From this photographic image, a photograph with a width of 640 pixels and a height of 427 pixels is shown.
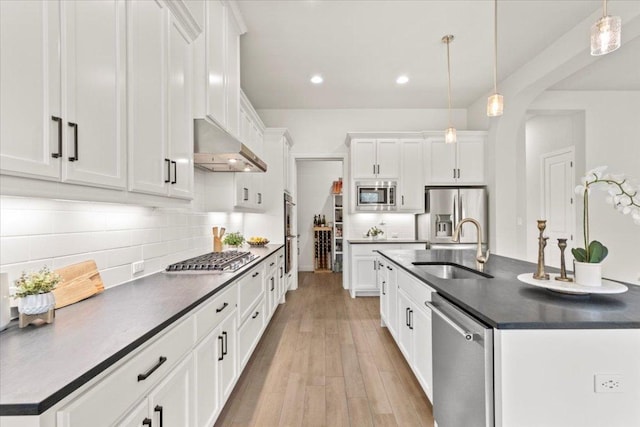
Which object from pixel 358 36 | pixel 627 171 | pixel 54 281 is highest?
pixel 358 36

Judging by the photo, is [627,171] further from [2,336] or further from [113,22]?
[2,336]

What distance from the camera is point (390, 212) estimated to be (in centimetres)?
508

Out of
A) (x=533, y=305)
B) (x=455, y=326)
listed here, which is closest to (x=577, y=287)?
(x=533, y=305)

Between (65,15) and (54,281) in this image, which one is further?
(54,281)

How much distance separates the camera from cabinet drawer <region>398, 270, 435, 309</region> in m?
1.97

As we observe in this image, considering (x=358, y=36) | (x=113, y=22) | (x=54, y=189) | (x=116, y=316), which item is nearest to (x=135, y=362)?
(x=116, y=316)

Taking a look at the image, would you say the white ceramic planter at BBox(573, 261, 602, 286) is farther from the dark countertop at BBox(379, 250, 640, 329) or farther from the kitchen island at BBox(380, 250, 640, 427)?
the kitchen island at BBox(380, 250, 640, 427)

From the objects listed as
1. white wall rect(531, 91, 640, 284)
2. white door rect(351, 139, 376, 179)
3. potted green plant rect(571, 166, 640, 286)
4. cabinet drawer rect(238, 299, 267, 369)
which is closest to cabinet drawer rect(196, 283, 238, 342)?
cabinet drawer rect(238, 299, 267, 369)

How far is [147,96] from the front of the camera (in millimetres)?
1570

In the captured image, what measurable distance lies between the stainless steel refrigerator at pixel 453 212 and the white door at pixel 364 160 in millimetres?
1005

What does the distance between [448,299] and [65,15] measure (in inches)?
77.7

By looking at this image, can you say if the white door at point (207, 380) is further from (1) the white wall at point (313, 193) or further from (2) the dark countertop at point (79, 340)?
(1) the white wall at point (313, 193)

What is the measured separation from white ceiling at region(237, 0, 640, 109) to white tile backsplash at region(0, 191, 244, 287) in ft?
6.81

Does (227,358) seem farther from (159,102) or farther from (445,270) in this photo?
(445,270)
